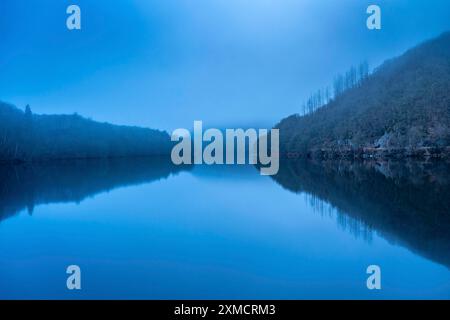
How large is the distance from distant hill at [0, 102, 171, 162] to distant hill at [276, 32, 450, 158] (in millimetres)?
26440

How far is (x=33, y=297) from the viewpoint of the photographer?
10.0 ft

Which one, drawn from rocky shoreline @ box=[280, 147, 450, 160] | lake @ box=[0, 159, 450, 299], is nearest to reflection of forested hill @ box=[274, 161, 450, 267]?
lake @ box=[0, 159, 450, 299]

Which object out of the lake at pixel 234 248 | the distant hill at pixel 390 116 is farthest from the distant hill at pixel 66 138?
the lake at pixel 234 248

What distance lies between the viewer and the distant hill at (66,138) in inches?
1542

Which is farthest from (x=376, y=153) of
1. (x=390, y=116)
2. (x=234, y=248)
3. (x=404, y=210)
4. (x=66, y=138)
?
(x=66, y=138)

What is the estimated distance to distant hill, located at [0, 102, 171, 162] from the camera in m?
39.2

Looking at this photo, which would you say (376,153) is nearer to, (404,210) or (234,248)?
(404,210)

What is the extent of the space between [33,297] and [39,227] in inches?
116

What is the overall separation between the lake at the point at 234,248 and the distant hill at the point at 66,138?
30.0 m

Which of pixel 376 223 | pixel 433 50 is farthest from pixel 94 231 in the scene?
pixel 433 50

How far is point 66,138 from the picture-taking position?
59.7 metres

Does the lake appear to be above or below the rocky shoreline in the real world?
below

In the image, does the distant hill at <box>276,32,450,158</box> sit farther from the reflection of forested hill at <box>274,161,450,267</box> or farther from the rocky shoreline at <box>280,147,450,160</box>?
the reflection of forested hill at <box>274,161,450,267</box>
